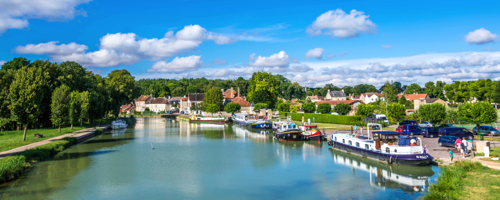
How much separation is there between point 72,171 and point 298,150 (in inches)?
755

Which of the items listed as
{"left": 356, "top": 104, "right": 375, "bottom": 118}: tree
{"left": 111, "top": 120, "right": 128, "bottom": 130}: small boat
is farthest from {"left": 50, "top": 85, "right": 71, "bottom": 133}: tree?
{"left": 356, "top": 104, "right": 375, "bottom": 118}: tree

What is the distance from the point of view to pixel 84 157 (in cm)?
2662

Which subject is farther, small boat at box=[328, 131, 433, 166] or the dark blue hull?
small boat at box=[328, 131, 433, 166]

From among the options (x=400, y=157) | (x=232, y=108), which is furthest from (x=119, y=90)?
(x=400, y=157)

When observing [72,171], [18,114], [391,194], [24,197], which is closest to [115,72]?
[18,114]

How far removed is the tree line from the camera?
95.7ft

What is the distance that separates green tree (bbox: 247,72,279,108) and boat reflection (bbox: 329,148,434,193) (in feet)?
169

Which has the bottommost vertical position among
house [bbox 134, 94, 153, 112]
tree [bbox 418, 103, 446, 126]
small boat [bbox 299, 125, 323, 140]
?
small boat [bbox 299, 125, 323, 140]

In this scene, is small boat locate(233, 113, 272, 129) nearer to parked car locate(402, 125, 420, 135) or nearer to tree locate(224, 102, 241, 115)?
tree locate(224, 102, 241, 115)

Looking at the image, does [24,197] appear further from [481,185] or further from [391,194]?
[481,185]

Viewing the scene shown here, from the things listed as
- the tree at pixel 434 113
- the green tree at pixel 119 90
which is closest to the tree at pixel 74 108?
the green tree at pixel 119 90

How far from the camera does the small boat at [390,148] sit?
20.5m

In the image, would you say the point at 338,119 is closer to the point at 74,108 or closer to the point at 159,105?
the point at 74,108

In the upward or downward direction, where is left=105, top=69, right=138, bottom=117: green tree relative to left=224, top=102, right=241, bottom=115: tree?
upward
